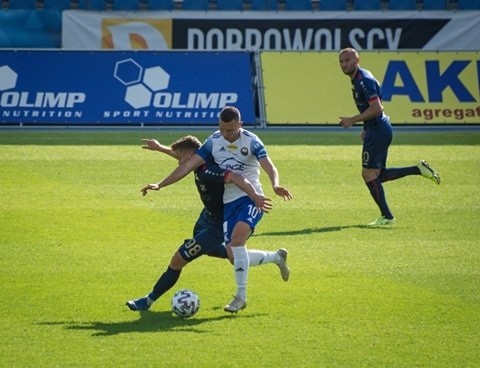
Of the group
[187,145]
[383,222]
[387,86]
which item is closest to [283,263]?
[187,145]

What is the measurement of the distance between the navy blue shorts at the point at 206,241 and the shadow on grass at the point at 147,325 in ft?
1.98

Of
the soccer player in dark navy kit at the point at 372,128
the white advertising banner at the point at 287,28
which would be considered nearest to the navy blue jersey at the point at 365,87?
the soccer player in dark navy kit at the point at 372,128

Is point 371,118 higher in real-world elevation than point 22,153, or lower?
higher

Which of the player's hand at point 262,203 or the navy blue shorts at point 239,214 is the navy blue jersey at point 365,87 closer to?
the navy blue shorts at point 239,214

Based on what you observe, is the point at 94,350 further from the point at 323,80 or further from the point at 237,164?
the point at 323,80

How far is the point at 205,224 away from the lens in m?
11.7

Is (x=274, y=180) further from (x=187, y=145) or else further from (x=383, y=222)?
(x=383, y=222)

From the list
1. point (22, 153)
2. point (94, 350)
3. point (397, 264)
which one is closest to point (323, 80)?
point (22, 153)

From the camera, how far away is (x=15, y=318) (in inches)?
427

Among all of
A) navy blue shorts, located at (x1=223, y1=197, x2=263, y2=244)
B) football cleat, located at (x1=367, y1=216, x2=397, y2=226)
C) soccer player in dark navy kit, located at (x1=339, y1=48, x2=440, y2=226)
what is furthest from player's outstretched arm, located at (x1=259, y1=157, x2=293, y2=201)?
football cleat, located at (x1=367, y1=216, x2=397, y2=226)

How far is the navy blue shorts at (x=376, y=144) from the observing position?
16.9m

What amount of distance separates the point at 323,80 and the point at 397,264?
14.9 m

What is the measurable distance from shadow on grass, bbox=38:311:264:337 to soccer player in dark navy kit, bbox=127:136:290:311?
32 cm

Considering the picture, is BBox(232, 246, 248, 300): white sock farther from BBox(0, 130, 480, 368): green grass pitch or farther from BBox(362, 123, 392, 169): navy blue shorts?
BBox(362, 123, 392, 169): navy blue shorts
